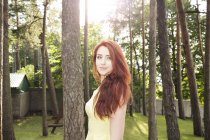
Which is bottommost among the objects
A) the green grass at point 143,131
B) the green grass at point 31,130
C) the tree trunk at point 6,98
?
the green grass at point 31,130

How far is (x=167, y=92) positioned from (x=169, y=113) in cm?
82

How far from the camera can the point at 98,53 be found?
345 cm

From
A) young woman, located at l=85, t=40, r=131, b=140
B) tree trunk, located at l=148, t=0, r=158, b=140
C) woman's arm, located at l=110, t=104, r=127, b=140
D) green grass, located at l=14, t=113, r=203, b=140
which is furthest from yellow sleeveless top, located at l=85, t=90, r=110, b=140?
green grass, located at l=14, t=113, r=203, b=140

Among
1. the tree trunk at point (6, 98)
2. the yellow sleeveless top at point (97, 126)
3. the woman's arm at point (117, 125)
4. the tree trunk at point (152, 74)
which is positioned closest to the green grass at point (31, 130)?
the tree trunk at point (6, 98)

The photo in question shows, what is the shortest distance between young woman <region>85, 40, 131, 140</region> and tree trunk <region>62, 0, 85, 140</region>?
4156mm

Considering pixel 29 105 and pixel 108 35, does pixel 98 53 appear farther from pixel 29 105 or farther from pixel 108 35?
pixel 108 35

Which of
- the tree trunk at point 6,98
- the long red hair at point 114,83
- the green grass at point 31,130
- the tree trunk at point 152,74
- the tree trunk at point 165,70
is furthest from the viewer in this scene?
the green grass at point 31,130

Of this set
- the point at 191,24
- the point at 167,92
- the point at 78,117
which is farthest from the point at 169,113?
the point at 191,24

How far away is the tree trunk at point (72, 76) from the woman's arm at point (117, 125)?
4.57 m

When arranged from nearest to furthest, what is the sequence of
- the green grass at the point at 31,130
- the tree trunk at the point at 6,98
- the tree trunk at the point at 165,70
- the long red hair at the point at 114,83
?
the long red hair at the point at 114,83 < the tree trunk at the point at 165,70 < the tree trunk at the point at 6,98 < the green grass at the point at 31,130

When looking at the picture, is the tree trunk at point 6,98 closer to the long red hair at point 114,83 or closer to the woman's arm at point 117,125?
the long red hair at point 114,83

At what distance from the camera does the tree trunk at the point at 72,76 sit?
7598 mm

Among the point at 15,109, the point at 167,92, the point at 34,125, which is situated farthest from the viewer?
the point at 15,109

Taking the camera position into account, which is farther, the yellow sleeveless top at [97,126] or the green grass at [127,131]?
the green grass at [127,131]
